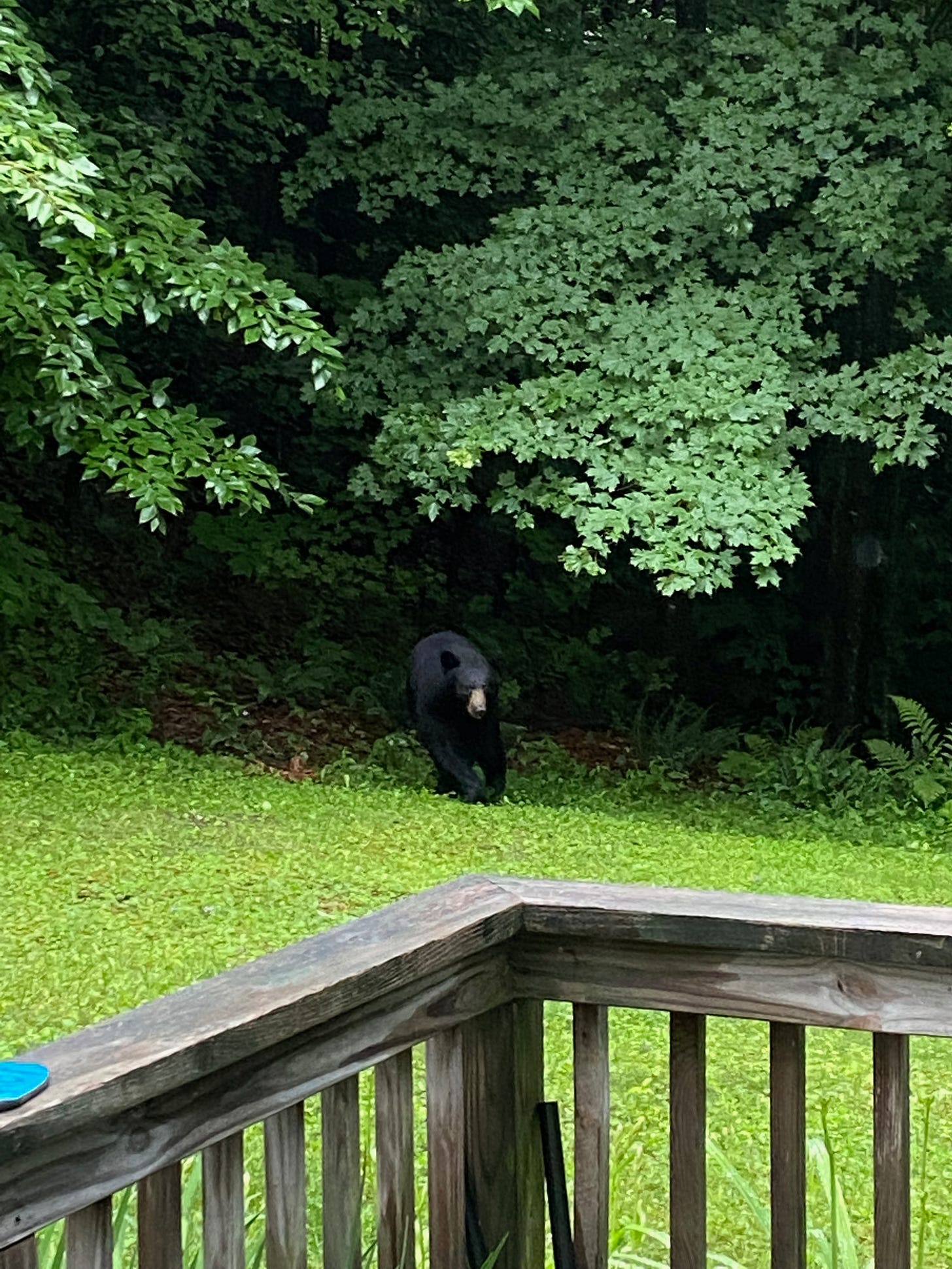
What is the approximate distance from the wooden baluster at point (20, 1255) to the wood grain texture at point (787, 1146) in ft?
3.08

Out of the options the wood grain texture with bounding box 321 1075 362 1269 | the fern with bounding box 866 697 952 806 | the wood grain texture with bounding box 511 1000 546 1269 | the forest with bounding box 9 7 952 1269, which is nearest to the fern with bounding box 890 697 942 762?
the fern with bounding box 866 697 952 806

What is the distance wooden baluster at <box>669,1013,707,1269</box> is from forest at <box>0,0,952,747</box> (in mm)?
5635

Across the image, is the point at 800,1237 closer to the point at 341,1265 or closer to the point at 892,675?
the point at 341,1265

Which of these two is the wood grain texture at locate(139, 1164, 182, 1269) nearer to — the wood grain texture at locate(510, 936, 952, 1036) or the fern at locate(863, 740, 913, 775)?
the wood grain texture at locate(510, 936, 952, 1036)

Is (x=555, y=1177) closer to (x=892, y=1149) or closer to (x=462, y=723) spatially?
(x=892, y=1149)

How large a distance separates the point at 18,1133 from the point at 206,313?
7.54 metres

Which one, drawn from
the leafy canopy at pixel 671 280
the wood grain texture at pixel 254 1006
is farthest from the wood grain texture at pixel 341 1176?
the leafy canopy at pixel 671 280

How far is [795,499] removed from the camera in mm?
9695

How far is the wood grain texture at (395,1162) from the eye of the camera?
1.91 meters

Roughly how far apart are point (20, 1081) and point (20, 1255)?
17 cm

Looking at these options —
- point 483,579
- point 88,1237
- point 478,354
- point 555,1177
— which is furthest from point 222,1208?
point 483,579

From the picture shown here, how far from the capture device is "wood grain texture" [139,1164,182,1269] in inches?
61.1

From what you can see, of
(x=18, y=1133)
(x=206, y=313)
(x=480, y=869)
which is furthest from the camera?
(x=206, y=313)

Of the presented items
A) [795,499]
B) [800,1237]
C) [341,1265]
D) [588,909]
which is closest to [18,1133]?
[341,1265]
